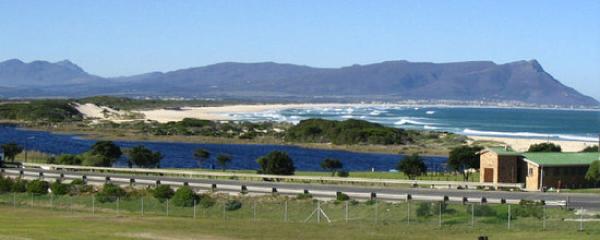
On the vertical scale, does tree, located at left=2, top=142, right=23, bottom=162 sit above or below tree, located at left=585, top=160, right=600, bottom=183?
below

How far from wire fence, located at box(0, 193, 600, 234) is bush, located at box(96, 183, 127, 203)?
3.5 inches

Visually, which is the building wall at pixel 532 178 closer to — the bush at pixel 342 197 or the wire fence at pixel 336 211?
the wire fence at pixel 336 211

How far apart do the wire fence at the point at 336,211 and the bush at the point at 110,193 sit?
0.29 feet

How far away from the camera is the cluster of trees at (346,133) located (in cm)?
14625

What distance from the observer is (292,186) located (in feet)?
210

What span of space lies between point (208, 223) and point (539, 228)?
14.3 meters

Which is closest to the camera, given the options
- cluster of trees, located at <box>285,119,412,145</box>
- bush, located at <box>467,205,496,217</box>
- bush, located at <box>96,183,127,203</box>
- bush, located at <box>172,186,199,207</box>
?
bush, located at <box>467,205,496,217</box>

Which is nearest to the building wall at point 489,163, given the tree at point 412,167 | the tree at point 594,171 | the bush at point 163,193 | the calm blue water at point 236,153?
the tree at point 594,171

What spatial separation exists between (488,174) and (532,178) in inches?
184

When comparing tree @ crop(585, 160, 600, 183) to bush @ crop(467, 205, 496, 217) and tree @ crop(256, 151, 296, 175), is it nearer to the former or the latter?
bush @ crop(467, 205, 496, 217)

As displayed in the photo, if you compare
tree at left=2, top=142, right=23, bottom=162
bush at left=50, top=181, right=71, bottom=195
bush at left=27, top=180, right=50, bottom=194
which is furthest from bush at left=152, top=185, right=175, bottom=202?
tree at left=2, top=142, right=23, bottom=162

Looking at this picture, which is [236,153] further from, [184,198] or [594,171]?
[184,198]

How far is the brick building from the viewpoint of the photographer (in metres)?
64.3

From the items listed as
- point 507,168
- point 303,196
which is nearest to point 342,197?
point 303,196
